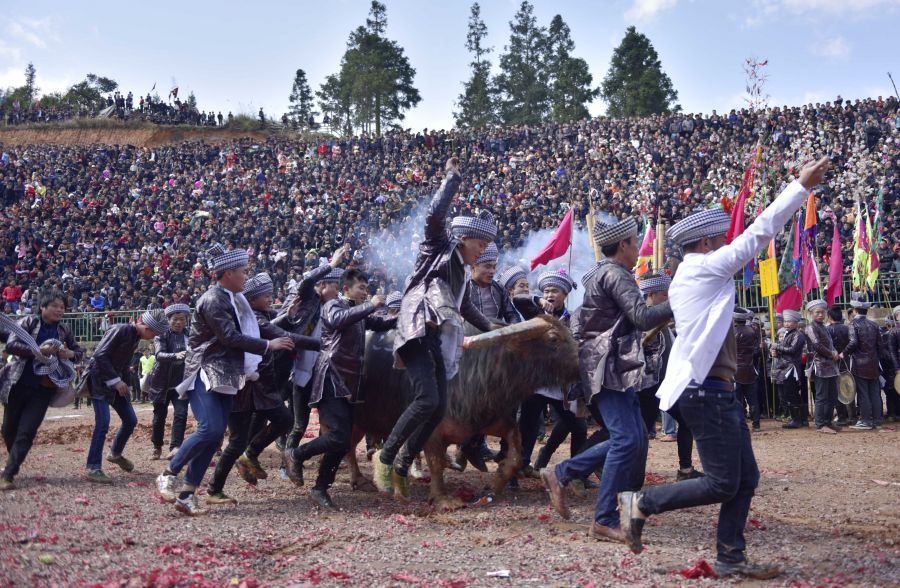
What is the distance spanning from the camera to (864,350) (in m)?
12.5

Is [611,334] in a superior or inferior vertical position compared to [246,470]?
superior

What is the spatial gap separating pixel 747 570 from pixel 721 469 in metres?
0.53

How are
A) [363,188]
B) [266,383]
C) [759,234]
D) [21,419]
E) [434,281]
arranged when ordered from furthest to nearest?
[363,188]
[21,419]
[266,383]
[434,281]
[759,234]

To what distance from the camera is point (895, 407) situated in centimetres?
1355

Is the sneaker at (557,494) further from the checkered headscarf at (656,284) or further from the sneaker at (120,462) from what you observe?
the sneaker at (120,462)

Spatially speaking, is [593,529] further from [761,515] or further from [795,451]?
[795,451]

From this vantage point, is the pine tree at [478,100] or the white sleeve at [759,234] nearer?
the white sleeve at [759,234]

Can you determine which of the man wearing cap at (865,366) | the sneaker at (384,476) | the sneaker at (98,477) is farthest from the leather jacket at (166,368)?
the man wearing cap at (865,366)

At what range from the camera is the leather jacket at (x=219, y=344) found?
6.41 m

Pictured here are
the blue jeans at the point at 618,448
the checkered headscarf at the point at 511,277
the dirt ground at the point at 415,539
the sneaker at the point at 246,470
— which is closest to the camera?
the dirt ground at the point at 415,539

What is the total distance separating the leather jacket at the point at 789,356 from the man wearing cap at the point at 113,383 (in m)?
8.87

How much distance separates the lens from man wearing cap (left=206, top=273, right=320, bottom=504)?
6953mm

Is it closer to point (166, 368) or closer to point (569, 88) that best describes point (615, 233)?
point (166, 368)

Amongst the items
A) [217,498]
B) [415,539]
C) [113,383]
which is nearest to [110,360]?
[113,383]
